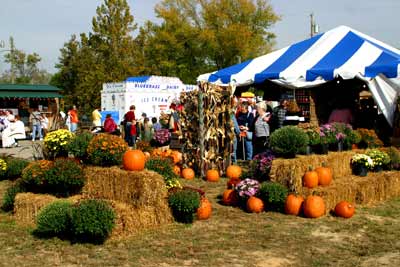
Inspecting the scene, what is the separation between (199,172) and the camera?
437 inches

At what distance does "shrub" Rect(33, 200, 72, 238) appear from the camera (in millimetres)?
5934

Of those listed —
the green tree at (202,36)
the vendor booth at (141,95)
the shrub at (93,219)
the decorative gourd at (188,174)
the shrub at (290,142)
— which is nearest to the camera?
the shrub at (93,219)

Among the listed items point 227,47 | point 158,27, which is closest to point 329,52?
point 227,47

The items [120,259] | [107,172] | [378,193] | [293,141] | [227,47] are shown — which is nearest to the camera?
[120,259]

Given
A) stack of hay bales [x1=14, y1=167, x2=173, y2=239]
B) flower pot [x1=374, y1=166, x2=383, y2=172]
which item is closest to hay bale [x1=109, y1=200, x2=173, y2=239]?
stack of hay bales [x1=14, y1=167, x2=173, y2=239]

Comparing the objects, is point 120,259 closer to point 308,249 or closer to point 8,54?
point 308,249

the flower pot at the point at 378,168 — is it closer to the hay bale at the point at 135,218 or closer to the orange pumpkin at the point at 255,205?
the orange pumpkin at the point at 255,205

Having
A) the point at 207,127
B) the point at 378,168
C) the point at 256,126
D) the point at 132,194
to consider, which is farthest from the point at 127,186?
the point at 256,126

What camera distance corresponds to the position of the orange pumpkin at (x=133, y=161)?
6742 mm

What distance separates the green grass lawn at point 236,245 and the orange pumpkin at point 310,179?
1.93 feet

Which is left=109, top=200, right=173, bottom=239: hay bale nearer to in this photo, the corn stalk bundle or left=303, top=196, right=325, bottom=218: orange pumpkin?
left=303, top=196, right=325, bottom=218: orange pumpkin

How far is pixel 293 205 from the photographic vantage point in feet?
24.4

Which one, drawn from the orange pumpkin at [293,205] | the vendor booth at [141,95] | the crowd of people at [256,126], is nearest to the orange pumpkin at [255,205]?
the orange pumpkin at [293,205]

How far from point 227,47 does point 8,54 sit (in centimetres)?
3146
